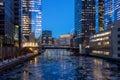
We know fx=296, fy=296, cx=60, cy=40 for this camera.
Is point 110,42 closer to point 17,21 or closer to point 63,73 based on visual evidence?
point 17,21

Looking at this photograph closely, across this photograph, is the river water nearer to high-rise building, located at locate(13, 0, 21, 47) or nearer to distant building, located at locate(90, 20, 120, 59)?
distant building, located at locate(90, 20, 120, 59)

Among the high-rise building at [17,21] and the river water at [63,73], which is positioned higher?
the high-rise building at [17,21]

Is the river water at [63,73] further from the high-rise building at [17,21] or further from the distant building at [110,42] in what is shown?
the high-rise building at [17,21]

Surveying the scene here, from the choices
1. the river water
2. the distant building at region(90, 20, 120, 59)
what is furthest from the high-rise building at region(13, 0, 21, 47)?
the river water

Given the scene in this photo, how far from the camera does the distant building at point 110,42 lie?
428ft

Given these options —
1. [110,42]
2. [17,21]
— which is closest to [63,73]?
[110,42]

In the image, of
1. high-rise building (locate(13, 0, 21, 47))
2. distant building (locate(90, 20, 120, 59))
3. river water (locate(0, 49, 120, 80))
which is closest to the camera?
river water (locate(0, 49, 120, 80))

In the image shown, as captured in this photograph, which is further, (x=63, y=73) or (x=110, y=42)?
(x=110, y=42)

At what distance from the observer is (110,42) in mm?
144250

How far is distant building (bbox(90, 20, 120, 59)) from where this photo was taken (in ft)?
428

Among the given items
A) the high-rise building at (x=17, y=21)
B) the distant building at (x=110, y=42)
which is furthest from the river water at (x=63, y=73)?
the high-rise building at (x=17, y=21)

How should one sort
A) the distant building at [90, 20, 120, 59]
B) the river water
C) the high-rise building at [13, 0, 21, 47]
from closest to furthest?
the river water
the distant building at [90, 20, 120, 59]
the high-rise building at [13, 0, 21, 47]

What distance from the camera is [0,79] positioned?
56.8 metres

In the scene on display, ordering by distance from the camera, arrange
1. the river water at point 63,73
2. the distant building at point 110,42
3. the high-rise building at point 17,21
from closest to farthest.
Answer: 1. the river water at point 63,73
2. the distant building at point 110,42
3. the high-rise building at point 17,21
